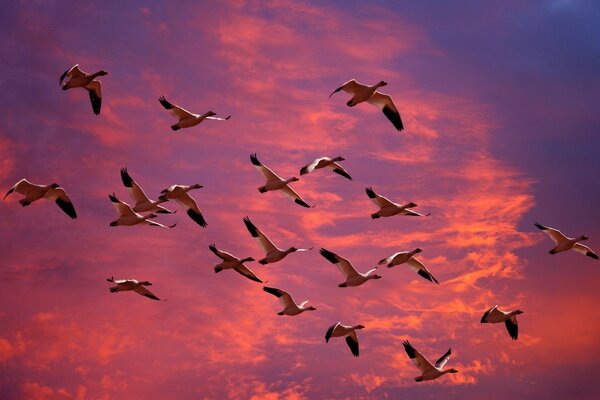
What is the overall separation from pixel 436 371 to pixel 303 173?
34.6ft

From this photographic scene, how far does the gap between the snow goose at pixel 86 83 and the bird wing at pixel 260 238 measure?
887 cm

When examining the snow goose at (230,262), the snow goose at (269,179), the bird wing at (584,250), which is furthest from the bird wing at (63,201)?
the bird wing at (584,250)

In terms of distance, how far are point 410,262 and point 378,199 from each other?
4084 mm

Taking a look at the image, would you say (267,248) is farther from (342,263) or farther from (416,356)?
(416,356)

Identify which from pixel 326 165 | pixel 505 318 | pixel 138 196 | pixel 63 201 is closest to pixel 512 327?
pixel 505 318

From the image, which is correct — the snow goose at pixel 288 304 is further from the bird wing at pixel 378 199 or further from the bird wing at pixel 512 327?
the bird wing at pixel 512 327

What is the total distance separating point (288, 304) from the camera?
120ft

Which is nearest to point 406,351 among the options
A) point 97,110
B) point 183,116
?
point 183,116

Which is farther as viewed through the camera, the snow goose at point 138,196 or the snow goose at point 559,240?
the snow goose at point 559,240

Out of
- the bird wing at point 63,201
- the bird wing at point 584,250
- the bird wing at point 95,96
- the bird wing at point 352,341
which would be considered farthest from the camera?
the bird wing at point 584,250

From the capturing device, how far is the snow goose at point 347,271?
34938 mm

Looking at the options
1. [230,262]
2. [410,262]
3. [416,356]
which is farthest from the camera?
[410,262]

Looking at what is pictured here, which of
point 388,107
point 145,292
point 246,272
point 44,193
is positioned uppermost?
point 388,107

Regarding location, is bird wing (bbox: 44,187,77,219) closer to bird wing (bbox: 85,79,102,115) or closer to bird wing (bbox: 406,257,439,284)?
bird wing (bbox: 85,79,102,115)
